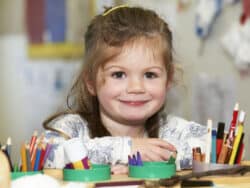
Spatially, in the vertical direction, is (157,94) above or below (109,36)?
below

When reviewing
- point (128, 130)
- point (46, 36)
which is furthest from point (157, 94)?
point (46, 36)

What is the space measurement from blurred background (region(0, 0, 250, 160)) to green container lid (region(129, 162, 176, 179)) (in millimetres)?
768

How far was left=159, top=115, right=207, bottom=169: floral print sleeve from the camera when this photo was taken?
0.91 meters

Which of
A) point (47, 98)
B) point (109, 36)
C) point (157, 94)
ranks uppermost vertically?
point (109, 36)

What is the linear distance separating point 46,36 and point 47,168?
5.39ft

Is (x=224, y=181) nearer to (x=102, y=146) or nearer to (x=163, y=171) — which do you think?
(x=163, y=171)

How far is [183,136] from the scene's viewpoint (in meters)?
1.08

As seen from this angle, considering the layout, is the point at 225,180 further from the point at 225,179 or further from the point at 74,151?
the point at 74,151

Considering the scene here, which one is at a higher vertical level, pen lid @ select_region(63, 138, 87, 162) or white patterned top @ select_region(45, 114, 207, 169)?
pen lid @ select_region(63, 138, 87, 162)

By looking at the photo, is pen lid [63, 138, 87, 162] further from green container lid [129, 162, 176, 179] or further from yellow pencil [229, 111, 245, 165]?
yellow pencil [229, 111, 245, 165]

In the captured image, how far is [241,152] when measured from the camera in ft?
2.60

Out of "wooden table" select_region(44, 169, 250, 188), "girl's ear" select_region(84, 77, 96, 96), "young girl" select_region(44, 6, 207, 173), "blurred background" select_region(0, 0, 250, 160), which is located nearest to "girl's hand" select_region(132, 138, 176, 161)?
"young girl" select_region(44, 6, 207, 173)

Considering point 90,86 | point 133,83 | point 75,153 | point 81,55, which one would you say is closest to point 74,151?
point 75,153

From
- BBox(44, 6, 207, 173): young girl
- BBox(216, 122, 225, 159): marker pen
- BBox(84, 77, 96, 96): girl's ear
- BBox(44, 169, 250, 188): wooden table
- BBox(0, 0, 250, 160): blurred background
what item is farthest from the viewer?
BBox(0, 0, 250, 160): blurred background
